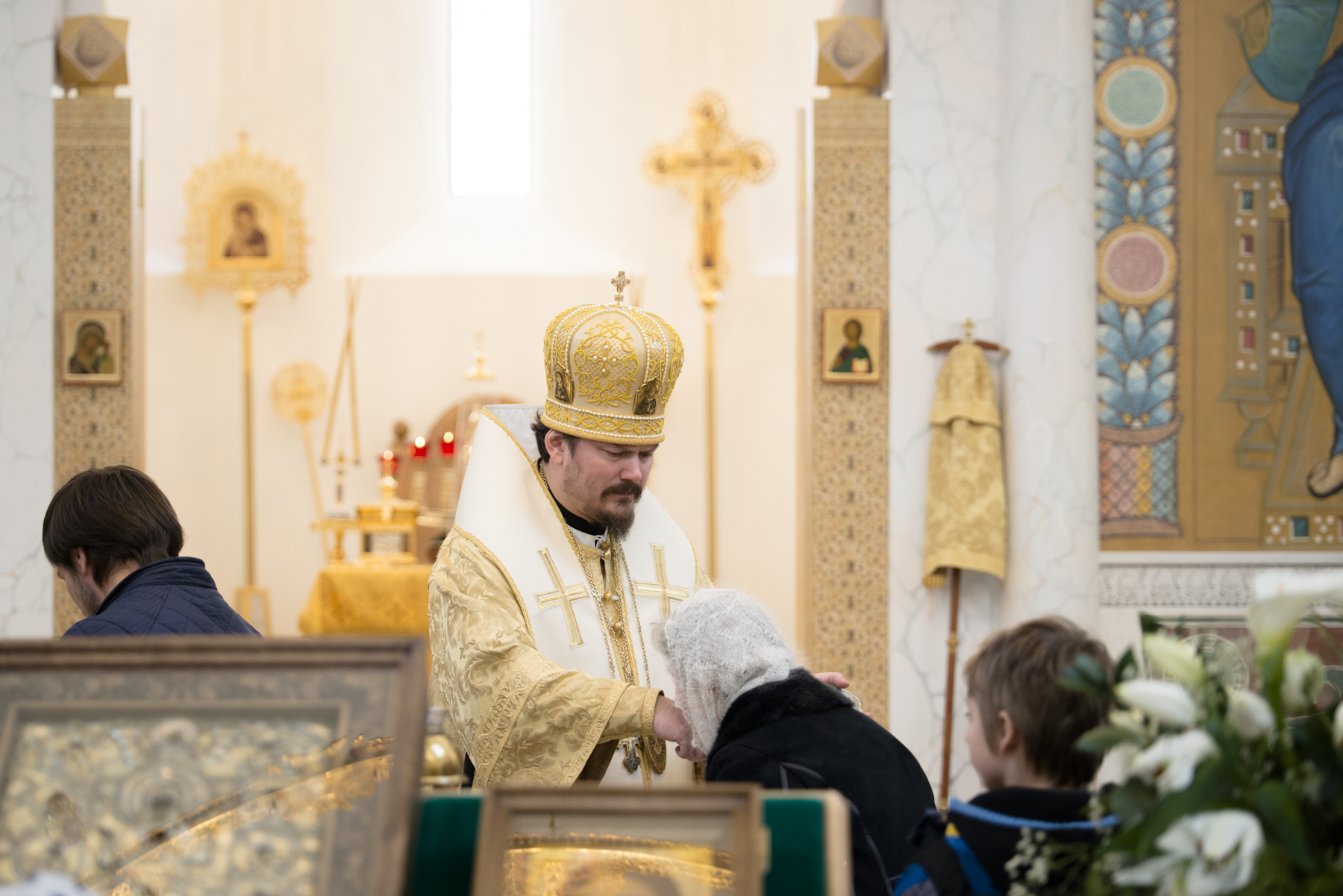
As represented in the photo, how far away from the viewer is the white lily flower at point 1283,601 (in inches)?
49.8

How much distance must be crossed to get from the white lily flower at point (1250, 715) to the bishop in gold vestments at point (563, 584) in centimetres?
152

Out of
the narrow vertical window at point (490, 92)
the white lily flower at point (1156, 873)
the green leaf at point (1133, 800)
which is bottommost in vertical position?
the white lily flower at point (1156, 873)

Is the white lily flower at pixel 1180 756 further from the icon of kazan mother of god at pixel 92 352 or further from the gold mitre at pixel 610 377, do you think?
the icon of kazan mother of god at pixel 92 352

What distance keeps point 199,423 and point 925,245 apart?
6472 mm

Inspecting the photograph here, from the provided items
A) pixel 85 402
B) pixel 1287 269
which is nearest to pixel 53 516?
pixel 85 402

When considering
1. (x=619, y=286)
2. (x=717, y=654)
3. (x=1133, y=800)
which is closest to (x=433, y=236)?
(x=619, y=286)

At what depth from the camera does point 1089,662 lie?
1.35 metres

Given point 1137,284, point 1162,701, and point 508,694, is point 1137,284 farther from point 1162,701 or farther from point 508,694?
point 1162,701

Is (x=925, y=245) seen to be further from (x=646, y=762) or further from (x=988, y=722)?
(x=988, y=722)

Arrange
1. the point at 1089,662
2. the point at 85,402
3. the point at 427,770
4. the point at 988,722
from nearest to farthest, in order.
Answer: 1. the point at 1089,662
2. the point at 427,770
3. the point at 988,722
4. the point at 85,402

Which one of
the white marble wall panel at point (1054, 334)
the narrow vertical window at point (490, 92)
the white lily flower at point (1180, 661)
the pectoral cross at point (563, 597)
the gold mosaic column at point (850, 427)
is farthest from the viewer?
the narrow vertical window at point (490, 92)

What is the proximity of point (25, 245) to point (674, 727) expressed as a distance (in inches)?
208

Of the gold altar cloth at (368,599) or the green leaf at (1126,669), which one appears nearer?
the green leaf at (1126,669)

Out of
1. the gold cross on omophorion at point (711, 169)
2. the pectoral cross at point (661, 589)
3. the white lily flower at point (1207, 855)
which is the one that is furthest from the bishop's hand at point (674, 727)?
the gold cross on omophorion at point (711, 169)
